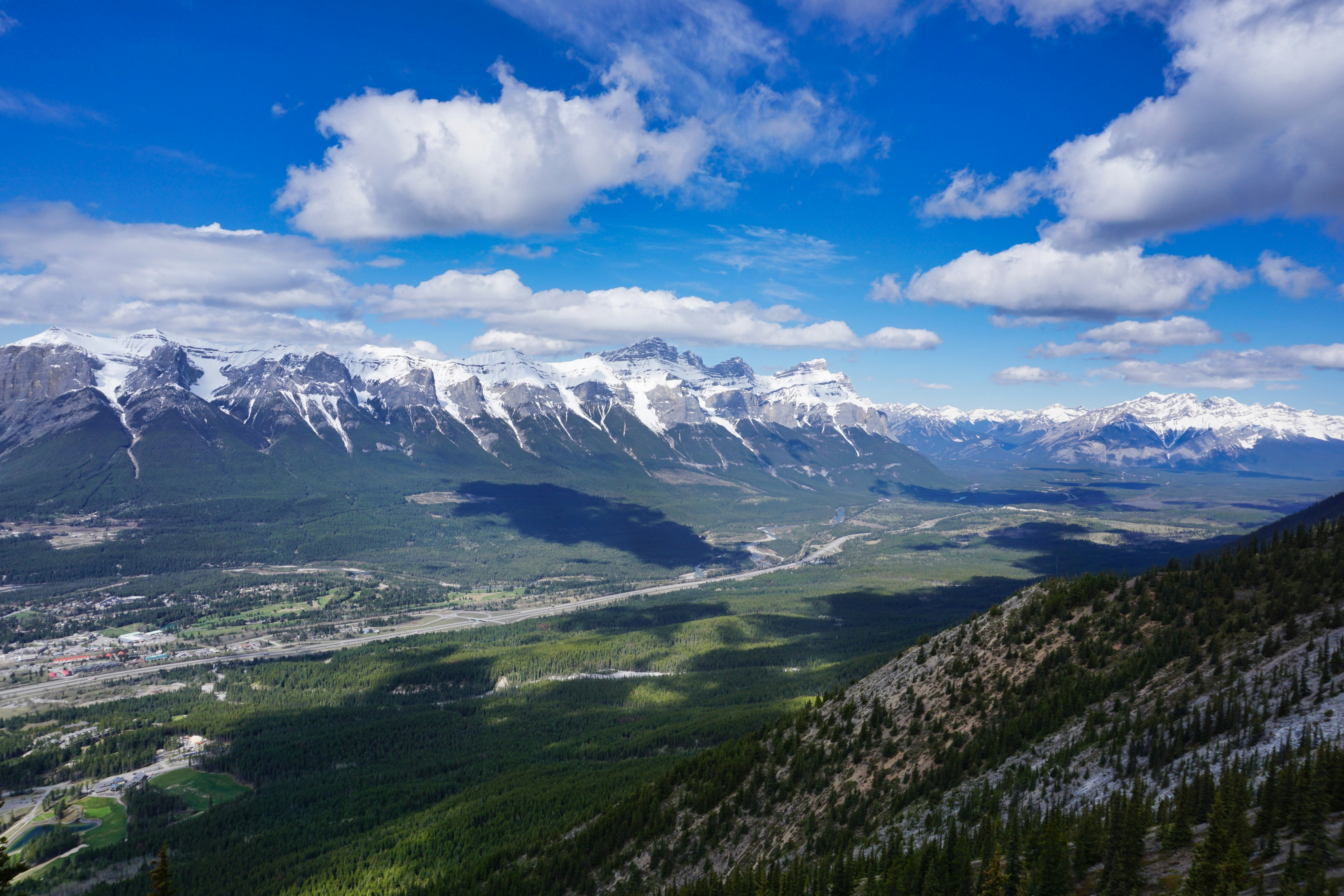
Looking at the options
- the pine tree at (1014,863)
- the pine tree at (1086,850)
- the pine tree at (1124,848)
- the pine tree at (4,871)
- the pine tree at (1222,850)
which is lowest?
the pine tree at (4,871)

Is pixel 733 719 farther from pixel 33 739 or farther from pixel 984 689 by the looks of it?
pixel 33 739

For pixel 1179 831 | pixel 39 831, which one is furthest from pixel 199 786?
pixel 1179 831

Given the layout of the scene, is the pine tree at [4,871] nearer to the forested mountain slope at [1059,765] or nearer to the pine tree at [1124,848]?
the forested mountain slope at [1059,765]

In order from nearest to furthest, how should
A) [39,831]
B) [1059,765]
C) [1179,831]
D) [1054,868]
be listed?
1. [1179,831]
2. [1054,868]
3. [1059,765]
4. [39,831]

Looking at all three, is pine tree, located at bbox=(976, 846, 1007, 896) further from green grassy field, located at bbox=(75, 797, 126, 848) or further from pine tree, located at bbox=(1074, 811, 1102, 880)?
green grassy field, located at bbox=(75, 797, 126, 848)

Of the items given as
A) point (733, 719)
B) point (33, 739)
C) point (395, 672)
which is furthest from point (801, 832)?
point (33, 739)

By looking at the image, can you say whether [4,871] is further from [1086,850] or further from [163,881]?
[1086,850]

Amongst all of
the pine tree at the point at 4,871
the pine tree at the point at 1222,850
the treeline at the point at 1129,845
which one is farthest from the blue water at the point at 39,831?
the pine tree at the point at 1222,850
